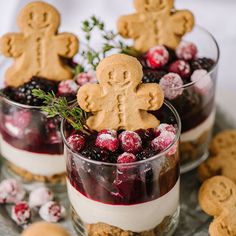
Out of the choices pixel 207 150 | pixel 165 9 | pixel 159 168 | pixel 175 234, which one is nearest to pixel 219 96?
pixel 207 150

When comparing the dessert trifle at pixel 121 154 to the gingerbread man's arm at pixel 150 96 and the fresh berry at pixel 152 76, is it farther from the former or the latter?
the fresh berry at pixel 152 76

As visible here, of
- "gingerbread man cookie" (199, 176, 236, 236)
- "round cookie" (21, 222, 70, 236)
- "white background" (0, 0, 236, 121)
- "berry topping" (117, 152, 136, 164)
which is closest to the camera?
"round cookie" (21, 222, 70, 236)

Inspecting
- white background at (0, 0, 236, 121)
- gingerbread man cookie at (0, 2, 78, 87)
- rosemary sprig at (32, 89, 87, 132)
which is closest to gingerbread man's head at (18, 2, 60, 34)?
gingerbread man cookie at (0, 2, 78, 87)

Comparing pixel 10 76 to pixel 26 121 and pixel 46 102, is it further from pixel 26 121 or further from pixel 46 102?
pixel 46 102

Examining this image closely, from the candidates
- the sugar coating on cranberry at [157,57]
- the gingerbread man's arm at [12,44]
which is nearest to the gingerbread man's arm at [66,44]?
the gingerbread man's arm at [12,44]

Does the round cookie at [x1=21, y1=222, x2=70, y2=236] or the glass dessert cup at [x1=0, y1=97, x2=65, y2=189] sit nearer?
the round cookie at [x1=21, y1=222, x2=70, y2=236]

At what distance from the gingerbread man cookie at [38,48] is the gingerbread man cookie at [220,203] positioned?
52 centimetres

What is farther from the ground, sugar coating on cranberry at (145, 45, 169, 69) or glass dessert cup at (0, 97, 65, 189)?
sugar coating on cranberry at (145, 45, 169, 69)

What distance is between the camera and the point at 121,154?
154 centimetres

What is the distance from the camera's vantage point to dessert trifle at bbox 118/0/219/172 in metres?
1.85

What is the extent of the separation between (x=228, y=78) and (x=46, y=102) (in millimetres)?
1290

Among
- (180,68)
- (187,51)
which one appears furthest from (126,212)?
(187,51)

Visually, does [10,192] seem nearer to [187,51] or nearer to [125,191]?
[125,191]

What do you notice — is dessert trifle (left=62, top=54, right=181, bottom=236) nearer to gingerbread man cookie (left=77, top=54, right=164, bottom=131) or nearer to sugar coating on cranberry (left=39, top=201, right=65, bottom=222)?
gingerbread man cookie (left=77, top=54, right=164, bottom=131)
